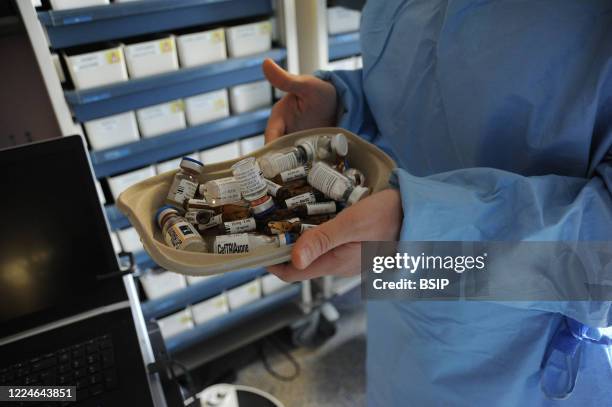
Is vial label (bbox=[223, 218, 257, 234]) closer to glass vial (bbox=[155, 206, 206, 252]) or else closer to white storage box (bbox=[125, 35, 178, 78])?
glass vial (bbox=[155, 206, 206, 252])

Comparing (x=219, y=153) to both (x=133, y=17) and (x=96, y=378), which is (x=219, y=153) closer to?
(x=133, y=17)

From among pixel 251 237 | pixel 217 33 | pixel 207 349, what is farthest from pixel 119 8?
pixel 207 349

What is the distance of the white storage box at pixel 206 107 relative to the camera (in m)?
1.25

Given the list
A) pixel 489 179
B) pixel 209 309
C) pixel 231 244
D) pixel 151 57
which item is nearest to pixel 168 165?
pixel 151 57

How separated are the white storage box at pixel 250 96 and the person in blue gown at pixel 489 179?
627 mm

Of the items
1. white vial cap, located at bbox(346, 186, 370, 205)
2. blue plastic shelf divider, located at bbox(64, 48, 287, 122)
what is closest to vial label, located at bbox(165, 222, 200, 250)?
white vial cap, located at bbox(346, 186, 370, 205)

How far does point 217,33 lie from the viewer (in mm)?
1177

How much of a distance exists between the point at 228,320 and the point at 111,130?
793mm

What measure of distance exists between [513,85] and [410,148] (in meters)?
0.21

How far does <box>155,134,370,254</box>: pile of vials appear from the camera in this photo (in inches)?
24.5

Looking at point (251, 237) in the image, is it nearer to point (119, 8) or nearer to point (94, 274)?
point (94, 274)

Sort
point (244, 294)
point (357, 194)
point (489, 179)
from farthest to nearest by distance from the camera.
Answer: point (244, 294), point (357, 194), point (489, 179)

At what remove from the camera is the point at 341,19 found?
1.35m

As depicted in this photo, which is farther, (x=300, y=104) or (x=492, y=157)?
(x=300, y=104)
